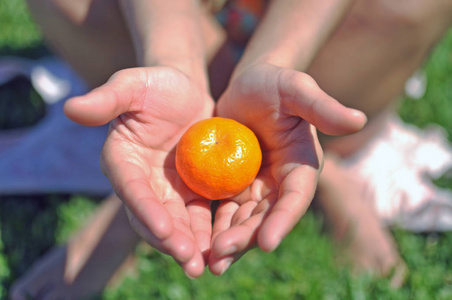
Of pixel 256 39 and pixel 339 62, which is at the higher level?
pixel 256 39

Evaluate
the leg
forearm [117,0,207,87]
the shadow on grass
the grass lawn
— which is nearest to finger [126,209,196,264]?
forearm [117,0,207,87]

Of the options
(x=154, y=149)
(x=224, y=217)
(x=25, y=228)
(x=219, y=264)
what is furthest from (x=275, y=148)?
(x=25, y=228)

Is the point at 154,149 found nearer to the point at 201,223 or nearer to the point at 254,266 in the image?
the point at 201,223

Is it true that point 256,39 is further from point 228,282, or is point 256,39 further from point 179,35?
point 228,282

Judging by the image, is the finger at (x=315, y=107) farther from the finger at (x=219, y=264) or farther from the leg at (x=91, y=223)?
the leg at (x=91, y=223)

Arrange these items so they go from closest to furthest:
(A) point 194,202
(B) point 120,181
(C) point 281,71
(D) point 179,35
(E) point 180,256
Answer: (E) point 180,256, (B) point 120,181, (C) point 281,71, (A) point 194,202, (D) point 179,35

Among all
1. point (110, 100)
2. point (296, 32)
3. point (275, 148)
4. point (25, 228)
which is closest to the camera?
point (110, 100)

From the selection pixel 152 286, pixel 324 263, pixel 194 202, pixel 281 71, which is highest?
pixel 281 71

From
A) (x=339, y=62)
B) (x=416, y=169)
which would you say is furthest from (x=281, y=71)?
(x=416, y=169)
